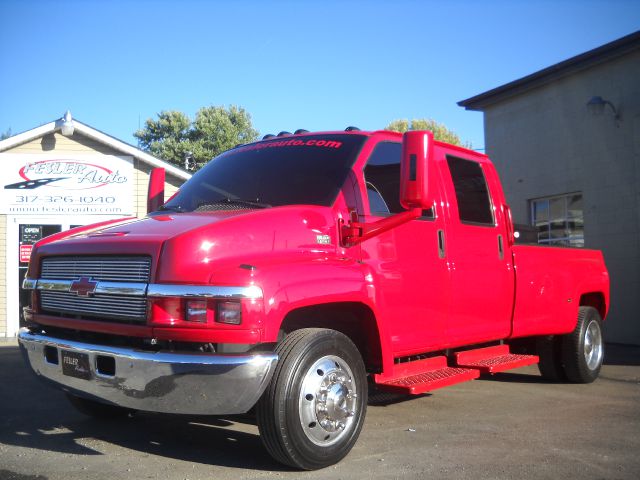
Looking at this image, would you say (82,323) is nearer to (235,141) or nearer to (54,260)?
(54,260)

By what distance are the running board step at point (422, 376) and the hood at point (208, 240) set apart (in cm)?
104

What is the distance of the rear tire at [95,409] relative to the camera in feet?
17.3

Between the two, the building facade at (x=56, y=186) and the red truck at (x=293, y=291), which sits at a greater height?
the building facade at (x=56, y=186)

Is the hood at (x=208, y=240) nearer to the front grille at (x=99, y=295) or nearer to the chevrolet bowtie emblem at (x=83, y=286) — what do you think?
the front grille at (x=99, y=295)

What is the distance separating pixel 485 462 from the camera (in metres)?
4.27

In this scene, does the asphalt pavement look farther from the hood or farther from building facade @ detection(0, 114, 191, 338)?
building facade @ detection(0, 114, 191, 338)

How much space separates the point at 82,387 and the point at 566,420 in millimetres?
3854

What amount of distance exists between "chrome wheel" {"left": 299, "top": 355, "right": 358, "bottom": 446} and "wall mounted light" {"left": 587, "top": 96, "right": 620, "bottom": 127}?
28.9 feet

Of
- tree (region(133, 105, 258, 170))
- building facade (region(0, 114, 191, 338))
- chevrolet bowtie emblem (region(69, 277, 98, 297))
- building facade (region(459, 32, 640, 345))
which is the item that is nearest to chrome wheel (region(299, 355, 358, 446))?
chevrolet bowtie emblem (region(69, 277, 98, 297))

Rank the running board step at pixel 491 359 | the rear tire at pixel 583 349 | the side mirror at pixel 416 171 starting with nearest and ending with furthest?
the side mirror at pixel 416 171, the running board step at pixel 491 359, the rear tire at pixel 583 349

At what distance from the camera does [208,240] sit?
383 centimetres

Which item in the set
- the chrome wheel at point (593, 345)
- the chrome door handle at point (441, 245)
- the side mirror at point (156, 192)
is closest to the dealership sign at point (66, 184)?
the side mirror at point (156, 192)

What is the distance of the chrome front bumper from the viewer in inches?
142

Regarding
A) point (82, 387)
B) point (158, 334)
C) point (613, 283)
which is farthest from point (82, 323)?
point (613, 283)
